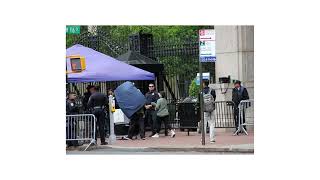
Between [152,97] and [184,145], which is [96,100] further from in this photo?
[152,97]

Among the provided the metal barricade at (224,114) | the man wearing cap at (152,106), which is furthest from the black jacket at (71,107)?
the metal barricade at (224,114)

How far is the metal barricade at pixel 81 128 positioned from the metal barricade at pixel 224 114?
491cm

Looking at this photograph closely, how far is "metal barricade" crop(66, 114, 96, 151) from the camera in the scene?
56.1ft

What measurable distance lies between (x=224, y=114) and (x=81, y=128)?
5.46 m

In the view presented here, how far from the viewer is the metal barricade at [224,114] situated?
20.7 meters

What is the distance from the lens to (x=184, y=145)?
17109 mm

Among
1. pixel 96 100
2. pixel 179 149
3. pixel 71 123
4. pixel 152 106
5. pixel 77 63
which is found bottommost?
pixel 179 149

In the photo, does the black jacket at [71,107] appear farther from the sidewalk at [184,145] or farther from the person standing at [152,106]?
the person standing at [152,106]

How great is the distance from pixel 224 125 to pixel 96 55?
465 centimetres

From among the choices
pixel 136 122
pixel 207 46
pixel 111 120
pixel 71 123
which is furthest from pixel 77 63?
pixel 207 46

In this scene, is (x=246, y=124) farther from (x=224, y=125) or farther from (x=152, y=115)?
(x=152, y=115)

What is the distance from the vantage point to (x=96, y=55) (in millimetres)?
19734

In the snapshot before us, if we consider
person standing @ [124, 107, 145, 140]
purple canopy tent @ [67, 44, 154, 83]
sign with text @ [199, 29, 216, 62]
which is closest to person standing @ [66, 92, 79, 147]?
purple canopy tent @ [67, 44, 154, 83]

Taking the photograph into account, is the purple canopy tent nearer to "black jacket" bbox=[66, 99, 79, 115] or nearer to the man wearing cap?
the man wearing cap
